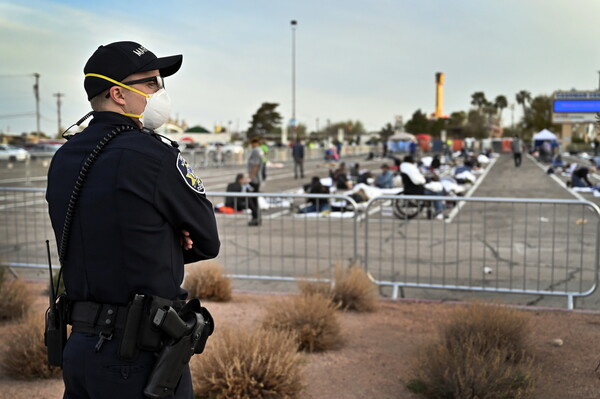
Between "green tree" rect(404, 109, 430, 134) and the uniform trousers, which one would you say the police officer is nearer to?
the uniform trousers

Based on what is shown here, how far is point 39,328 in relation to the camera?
4.96 metres

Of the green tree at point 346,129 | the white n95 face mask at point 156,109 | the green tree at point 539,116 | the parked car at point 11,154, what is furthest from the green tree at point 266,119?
the white n95 face mask at point 156,109

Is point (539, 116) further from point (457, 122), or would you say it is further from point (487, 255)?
point (487, 255)

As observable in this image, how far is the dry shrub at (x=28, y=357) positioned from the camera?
15.9ft

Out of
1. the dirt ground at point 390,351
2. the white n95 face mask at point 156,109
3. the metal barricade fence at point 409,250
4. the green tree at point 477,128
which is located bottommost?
the dirt ground at point 390,351

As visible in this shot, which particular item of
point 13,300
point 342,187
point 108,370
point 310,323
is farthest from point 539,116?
point 108,370

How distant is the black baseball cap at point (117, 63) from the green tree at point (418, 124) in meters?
91.7

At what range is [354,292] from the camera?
6.78 m

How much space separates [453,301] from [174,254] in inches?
213

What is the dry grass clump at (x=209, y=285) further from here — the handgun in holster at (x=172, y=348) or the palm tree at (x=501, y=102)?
the palm tree at (x=501, y=102)

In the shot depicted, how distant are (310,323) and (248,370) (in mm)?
1320

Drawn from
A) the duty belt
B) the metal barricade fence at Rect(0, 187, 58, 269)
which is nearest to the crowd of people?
the metal barricade fence at Rect(0, 187, 58, 269)

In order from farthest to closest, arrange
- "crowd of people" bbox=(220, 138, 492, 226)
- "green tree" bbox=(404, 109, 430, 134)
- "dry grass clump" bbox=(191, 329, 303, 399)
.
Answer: "green tree" bbox=(404, 109, 430, 134) → "crowd of people" bbox=(220, 138, 492, 226) → "dry grass clump" bbox=(191, 329, 303, 399)

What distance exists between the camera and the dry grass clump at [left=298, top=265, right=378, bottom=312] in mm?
6766
